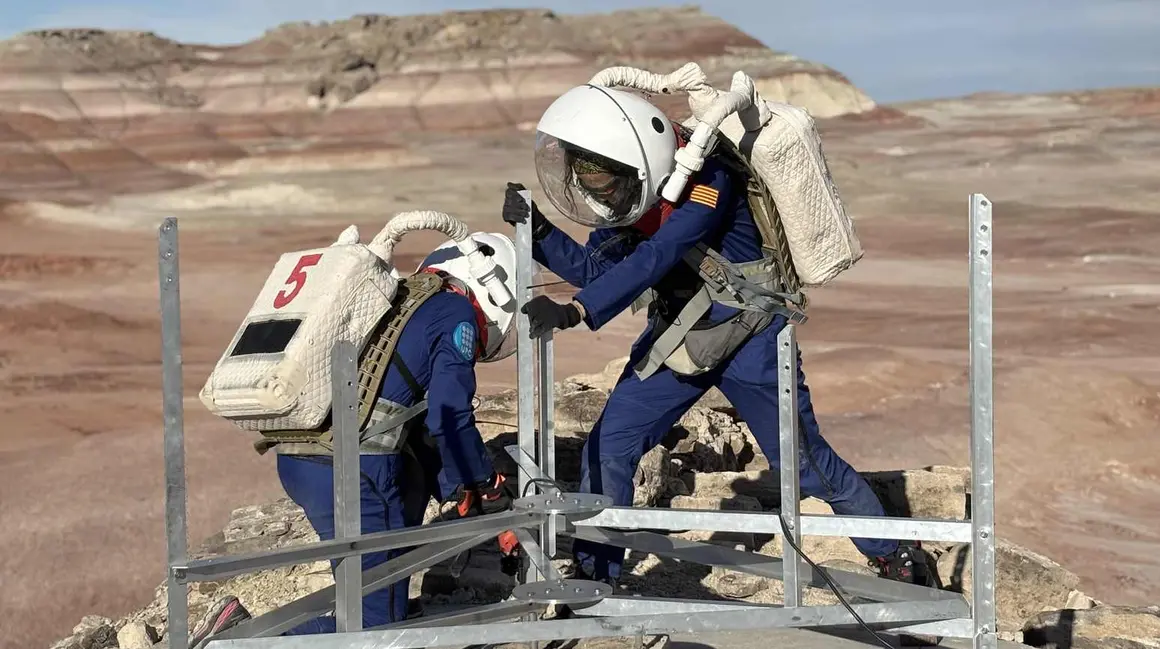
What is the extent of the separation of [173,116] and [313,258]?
161ft

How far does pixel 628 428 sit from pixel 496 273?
72cm

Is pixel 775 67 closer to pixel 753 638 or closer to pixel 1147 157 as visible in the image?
pixel 1147 157

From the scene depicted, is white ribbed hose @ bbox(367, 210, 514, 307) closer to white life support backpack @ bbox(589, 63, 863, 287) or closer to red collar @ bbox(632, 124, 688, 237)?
red collar @ bbox(632, 124, 688, 237)

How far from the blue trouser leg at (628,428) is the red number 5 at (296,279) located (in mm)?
1194

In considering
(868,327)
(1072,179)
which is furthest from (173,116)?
(868,327)

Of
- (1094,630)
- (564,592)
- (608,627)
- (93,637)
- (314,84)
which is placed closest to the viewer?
(608,627)

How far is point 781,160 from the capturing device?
14.6 feet

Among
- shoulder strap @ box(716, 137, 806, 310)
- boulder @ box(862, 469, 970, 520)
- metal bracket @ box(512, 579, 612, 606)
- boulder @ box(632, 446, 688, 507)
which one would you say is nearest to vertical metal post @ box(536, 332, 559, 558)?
metal bracket @ box(512, 579, 612, 606)

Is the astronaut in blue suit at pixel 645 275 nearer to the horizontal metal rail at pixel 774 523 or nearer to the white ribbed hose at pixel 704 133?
the white ribbed hose at pixel 704 133

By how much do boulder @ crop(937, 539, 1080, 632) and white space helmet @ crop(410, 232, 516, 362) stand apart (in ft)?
7.15

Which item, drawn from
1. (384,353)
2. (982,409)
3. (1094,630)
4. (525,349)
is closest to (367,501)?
(384,353)

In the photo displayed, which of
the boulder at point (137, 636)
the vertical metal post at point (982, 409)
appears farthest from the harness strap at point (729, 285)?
the boulder at point (137, 636)

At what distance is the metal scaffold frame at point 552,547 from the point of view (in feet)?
10.7

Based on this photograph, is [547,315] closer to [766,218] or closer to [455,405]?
[455,405]
